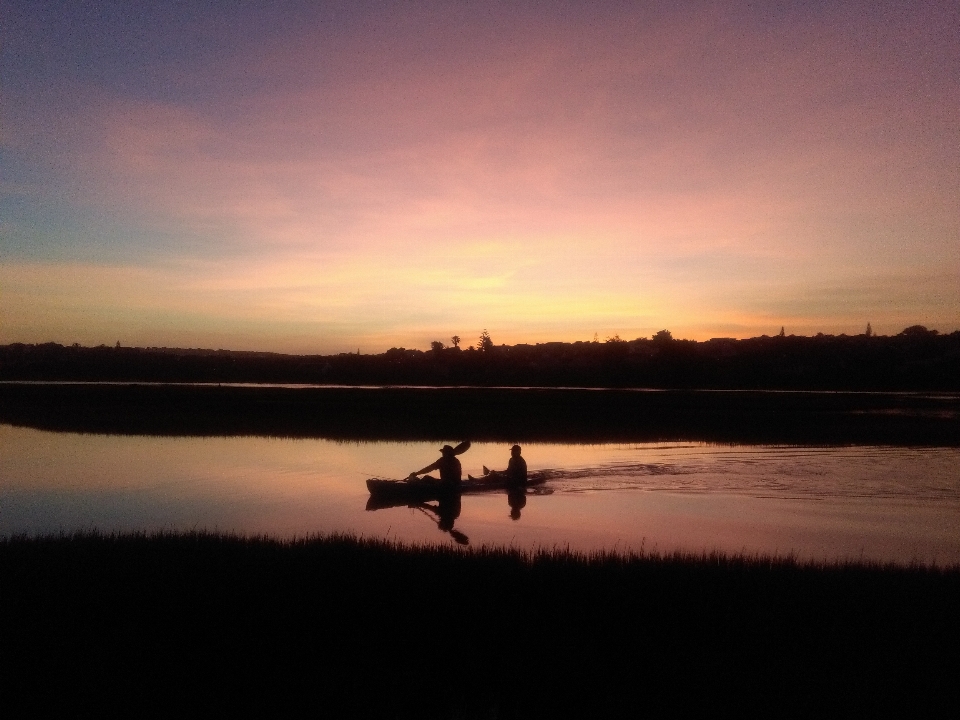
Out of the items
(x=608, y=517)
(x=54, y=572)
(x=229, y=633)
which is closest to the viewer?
(x=229, y=633)

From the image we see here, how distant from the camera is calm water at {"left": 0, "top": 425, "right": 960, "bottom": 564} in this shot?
1548 cm

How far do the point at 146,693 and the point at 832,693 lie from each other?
6476 millimetres

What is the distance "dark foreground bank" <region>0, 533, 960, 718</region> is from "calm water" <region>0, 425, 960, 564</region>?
12.6 feet

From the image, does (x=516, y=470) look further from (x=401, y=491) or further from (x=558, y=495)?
(x=401, y=491)

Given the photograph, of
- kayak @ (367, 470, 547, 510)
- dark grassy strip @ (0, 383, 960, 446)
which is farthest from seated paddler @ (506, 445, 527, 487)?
dark grassy strip @ (0, 383, 960, 446)

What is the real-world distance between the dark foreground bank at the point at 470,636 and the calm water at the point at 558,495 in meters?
3.84

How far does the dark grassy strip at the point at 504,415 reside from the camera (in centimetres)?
Result: 3525

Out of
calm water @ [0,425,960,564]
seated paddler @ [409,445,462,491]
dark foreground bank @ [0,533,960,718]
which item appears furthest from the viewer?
seated paddler @ [409,445,462,491]

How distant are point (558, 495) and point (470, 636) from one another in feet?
42.2

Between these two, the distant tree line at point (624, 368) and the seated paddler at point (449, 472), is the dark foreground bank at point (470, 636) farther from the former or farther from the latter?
the distant tree line at point (624, 368)

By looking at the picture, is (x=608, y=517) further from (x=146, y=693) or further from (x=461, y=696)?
(x=146, y=693)

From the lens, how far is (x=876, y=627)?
324 inches

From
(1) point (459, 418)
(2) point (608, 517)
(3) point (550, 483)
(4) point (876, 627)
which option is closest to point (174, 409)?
(1) point (459, 418)

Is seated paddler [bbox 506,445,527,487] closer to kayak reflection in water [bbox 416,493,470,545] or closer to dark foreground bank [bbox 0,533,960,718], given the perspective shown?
kayak reflection in water [bbox 416,493,470,545]
